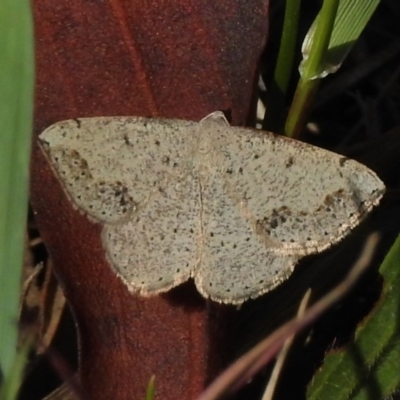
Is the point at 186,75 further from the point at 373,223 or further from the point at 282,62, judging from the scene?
the point at 373,223

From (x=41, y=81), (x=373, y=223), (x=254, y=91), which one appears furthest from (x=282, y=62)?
(x=41, y=81)

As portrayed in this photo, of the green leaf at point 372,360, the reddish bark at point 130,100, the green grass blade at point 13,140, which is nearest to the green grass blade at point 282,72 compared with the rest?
the reddish bark at point 130,100

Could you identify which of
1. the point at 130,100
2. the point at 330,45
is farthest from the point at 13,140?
the point at 330,45

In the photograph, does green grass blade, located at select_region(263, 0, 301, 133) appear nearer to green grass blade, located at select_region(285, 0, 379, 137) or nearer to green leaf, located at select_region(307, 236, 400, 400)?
green grass blade, located at select_region(285, 0, 379, 137)

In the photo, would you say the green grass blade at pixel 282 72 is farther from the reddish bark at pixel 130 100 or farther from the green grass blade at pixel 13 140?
the green grass blade at pixel 13 140

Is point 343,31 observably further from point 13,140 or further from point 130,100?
point 13,140

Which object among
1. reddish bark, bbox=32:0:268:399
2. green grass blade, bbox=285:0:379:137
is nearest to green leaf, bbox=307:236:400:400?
reddish bark, bbox=32:0:268:399
